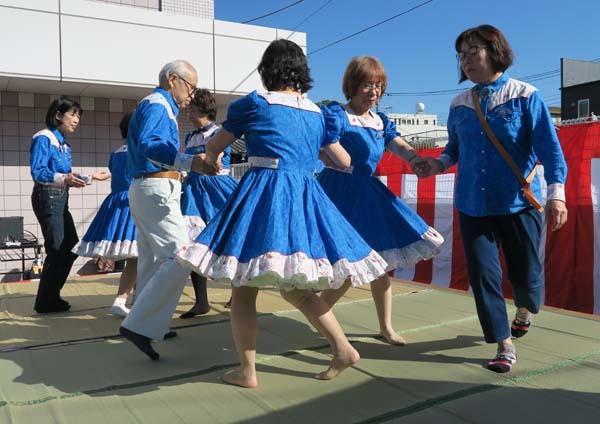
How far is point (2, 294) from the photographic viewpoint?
463 centimetres

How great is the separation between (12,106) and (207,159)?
5.68 metres

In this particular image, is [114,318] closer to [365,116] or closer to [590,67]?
[365,116]

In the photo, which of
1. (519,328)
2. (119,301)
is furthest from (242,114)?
(119,301)

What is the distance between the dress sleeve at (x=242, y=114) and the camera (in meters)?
2.12

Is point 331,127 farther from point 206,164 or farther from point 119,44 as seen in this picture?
point 119,44

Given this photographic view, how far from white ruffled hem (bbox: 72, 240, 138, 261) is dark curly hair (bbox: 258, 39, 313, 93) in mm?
2014

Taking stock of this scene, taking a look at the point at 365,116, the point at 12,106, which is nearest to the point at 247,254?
the point at 365,116

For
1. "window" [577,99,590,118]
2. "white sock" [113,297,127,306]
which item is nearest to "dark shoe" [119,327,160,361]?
"white sock" [113,297,127,306]

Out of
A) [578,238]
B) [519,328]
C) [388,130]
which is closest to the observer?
[519,328]

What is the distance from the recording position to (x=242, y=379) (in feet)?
7.35

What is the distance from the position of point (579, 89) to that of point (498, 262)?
25.9 metres

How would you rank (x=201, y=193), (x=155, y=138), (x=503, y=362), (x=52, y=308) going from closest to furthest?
(x=503, y=362) < (x=155, y=138) < (x=201, y=193) < (x=52, y=308)

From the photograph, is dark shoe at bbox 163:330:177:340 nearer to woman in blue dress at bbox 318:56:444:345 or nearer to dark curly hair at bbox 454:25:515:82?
woman in blue dress at bbox 318:56:444:345

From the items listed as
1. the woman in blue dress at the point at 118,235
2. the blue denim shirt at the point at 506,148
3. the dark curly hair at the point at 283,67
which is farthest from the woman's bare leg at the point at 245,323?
the woman in blue dress at the point at 118,235
